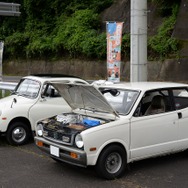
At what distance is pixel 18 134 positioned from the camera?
793 cm

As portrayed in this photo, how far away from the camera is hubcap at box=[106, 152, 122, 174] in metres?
5.39

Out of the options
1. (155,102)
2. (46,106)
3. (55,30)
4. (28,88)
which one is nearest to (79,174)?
(155,102)

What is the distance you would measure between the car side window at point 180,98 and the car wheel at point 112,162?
59.0 inches

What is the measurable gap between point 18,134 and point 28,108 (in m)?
0.64

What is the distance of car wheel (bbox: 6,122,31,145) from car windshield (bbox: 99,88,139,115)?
8.47ft

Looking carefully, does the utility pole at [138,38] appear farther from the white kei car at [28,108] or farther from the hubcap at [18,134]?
the hubcap at [18,134]

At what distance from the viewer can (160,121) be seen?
19.3 ft

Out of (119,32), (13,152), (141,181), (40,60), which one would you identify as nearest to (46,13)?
(40,60)

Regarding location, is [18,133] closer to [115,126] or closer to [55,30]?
[115,126]

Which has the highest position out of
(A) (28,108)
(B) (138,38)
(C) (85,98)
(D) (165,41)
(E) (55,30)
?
(E) (55,30)

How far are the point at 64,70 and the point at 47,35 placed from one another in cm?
580

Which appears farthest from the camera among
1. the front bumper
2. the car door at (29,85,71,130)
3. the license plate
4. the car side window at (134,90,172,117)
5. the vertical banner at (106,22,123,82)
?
the vertical banner at (106,22,123,82)

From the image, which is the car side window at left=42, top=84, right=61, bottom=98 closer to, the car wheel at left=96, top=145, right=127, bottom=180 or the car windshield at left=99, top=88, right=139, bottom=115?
the car windshield at left=99, top=88, right=139, bottom=115

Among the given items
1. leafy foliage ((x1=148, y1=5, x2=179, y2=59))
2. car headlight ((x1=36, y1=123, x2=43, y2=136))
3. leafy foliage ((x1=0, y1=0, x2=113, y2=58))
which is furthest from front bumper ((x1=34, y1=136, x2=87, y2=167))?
leafy foliage ((x1=0, y1=0, x2=113, y2=58))
